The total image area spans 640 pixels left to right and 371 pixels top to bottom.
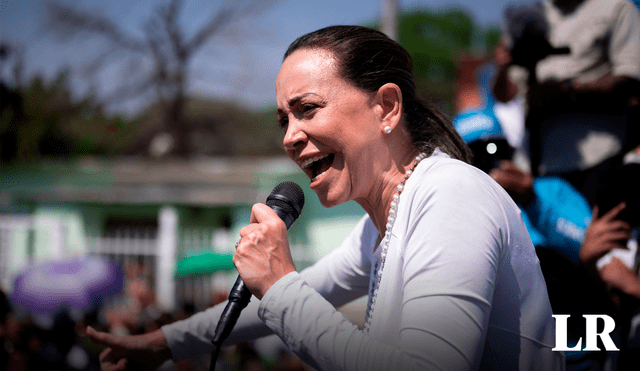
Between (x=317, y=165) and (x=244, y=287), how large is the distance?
436mm

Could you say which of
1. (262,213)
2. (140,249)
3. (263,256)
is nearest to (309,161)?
(262,213)

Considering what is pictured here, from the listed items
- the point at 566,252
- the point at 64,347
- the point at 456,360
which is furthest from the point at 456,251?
the point at 64,347

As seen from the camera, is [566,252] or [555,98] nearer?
[566,252]

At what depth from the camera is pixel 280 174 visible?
36.3ft

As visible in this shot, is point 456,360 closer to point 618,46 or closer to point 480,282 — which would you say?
point 480,282

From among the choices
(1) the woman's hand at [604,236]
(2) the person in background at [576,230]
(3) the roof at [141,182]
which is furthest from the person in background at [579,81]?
(3) the roof at [141,182]

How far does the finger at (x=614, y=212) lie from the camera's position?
2074 mm

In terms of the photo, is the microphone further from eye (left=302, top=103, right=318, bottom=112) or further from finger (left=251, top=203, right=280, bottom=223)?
eye (left=302, top=103, right=318, bottom=112)

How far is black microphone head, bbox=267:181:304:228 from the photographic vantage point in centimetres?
151

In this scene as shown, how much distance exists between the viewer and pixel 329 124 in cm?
148

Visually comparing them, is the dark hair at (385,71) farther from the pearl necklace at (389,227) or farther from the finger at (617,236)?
the finger at (617,236)

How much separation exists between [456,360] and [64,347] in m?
6.24

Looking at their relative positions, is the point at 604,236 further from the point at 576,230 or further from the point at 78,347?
the point at 78,347

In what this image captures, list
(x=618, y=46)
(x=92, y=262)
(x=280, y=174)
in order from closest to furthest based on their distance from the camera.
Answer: (x=618, y=46) → (x=92, y=262) → (x=280, y=174)
